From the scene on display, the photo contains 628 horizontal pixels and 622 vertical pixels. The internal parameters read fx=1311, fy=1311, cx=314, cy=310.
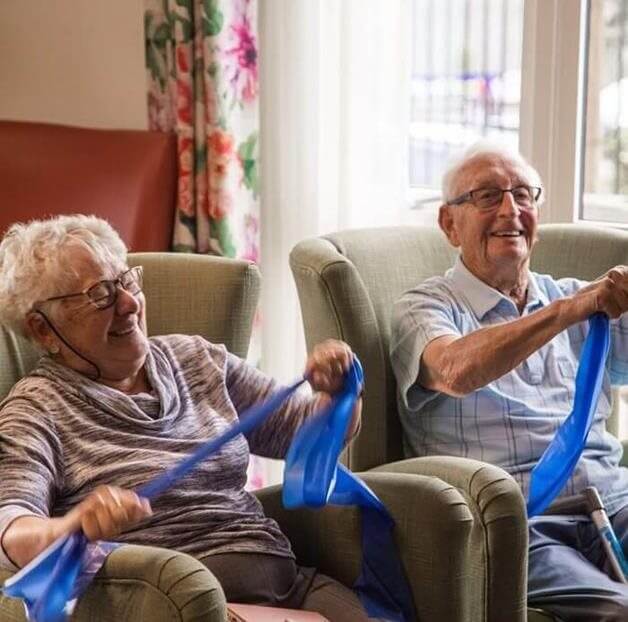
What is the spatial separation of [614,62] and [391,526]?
1459mm

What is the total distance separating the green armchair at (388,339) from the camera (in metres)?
2.03

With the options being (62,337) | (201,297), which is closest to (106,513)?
(62,337)

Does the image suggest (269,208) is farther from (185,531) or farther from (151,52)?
(185,531)

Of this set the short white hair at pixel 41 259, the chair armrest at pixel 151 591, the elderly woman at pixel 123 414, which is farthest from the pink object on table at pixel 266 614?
the short white hair at pixel 41 259

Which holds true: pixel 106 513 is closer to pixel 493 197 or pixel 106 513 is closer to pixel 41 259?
pixel 41 259

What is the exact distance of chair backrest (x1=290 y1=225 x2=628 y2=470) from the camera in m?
2.43

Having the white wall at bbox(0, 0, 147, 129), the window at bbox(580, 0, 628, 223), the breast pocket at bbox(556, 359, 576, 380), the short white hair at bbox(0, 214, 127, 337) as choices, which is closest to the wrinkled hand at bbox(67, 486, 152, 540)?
the short white hair at bbox(0, 214, 127, 337)

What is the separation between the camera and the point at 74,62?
142 inches

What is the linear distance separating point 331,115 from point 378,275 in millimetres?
740

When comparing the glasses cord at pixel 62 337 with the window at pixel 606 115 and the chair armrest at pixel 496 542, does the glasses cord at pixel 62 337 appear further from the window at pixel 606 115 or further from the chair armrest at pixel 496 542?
the window at pixel 606 115

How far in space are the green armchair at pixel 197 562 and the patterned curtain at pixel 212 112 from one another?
2.50 ft

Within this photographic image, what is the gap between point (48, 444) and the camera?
1977 millimetres

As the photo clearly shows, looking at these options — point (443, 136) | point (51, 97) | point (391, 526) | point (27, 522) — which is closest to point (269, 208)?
point (443, 136)

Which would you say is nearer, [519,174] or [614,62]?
[519,174]
